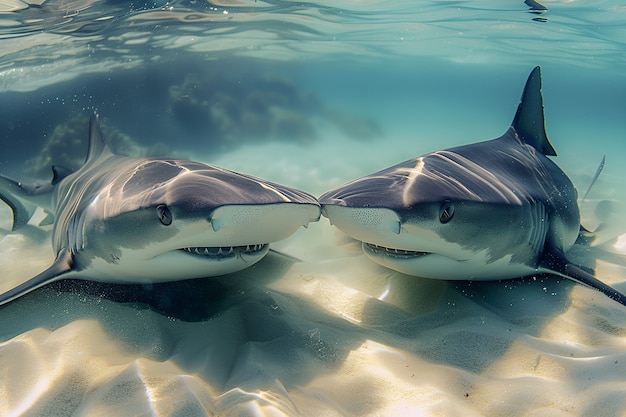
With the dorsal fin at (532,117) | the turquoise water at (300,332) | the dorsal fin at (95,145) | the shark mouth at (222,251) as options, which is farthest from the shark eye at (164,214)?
the dorsal fin at (532,117)

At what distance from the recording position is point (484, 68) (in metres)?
35.9

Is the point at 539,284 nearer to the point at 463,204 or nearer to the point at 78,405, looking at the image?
the point at 463,204

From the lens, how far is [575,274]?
3.11 meters

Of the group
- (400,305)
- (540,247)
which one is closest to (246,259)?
(400,305)

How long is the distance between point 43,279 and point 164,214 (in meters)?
1.24

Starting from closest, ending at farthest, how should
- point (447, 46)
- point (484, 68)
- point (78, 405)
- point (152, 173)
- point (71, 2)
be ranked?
point (78, 405) < point (152, 173) < point (71, 2) < point (447, 46) < point (484, 68)

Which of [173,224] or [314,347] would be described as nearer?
[173,224]

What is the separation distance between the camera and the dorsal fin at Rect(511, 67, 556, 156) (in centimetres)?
472

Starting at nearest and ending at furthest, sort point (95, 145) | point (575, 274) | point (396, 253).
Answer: point (396, 253), point (575, 274), point (95, 145)

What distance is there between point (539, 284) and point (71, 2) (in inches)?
433

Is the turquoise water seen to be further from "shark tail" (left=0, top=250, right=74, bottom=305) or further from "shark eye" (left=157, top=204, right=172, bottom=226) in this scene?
"shark eye" (left=157, top=204, right=172, bottom=226)

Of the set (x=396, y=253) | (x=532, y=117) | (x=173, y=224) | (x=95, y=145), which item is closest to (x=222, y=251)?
(x=173, y=224)

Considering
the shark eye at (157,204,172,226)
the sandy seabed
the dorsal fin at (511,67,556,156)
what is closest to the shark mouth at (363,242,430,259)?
the sandy seabed

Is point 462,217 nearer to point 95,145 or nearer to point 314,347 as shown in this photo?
point 314,347
